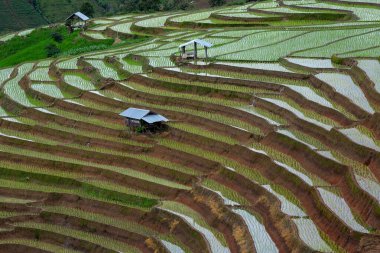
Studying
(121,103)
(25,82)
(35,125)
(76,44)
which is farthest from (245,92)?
(76,44)

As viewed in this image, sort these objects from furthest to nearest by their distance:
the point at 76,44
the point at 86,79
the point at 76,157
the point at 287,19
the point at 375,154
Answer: the point at 76,44, the point at 287,19, the point at 86,79, the point at 76,157, the point at 375,154

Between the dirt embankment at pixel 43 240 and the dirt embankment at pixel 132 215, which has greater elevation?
the dirt embankment at pixel 132 215

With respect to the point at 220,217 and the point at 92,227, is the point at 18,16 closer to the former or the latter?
the point at 92,227

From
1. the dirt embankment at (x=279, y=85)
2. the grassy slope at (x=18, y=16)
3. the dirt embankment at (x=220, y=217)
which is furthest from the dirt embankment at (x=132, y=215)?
the grassy slope at (x=18, y=16)

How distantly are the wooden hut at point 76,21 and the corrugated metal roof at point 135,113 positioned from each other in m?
22.4

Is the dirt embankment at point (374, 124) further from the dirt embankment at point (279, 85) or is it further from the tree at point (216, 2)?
the tree at point (216, 2)

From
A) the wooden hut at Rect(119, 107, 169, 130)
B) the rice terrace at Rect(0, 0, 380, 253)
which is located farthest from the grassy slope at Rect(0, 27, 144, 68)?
the wooden hut at Rect(119, 107, 169, 130)

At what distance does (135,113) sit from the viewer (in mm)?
18656

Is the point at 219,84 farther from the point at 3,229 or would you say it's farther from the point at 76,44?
the point at 76,44

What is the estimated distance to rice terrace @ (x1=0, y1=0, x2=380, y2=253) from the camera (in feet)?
43.1

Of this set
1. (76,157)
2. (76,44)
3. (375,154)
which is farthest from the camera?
(76,44)

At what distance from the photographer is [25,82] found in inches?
987

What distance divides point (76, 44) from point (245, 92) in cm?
1887

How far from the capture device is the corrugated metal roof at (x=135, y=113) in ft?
60.6
